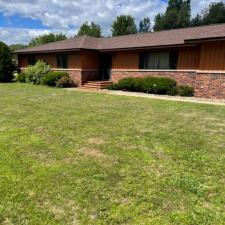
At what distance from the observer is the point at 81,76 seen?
21453mm

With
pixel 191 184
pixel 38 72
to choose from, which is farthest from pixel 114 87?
pixel 191 184

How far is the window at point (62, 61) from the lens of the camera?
23.1 meters

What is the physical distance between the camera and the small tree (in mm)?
25180

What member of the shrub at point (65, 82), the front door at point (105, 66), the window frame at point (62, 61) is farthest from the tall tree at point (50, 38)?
the shrub at point (65, 82)

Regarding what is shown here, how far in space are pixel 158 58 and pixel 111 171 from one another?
14941 millimetres

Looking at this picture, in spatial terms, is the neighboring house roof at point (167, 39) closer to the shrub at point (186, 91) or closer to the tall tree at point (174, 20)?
the shrub at point (186, 91)

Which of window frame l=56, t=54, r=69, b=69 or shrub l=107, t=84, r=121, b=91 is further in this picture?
window frame l=56, t=54, r=69, b=69

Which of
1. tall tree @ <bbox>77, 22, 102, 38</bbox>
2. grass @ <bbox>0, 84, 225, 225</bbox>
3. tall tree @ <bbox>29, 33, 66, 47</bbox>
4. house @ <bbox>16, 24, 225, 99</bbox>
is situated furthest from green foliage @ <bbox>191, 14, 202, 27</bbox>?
grass @ <bbox>0, 84, 225, 225</bbox>

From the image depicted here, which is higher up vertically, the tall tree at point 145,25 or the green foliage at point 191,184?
the tall tree at point 145,25

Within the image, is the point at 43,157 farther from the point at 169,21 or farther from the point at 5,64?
the point at 169,21

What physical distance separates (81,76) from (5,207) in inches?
727

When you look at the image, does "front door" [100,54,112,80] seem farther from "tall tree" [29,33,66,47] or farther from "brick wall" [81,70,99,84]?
"tall tree" [29,33,66,47]

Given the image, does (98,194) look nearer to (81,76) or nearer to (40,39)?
(81,76)

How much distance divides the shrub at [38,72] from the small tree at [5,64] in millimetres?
3175
